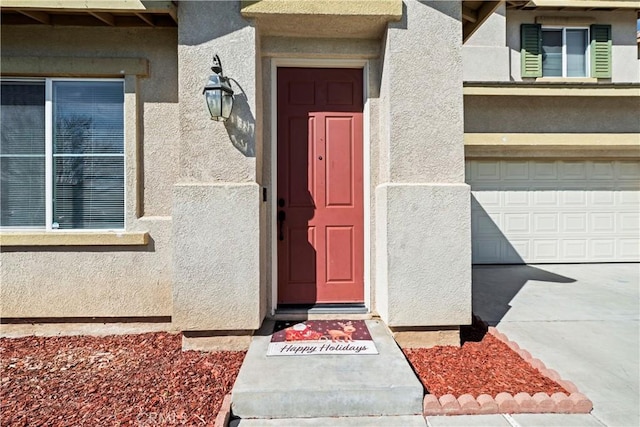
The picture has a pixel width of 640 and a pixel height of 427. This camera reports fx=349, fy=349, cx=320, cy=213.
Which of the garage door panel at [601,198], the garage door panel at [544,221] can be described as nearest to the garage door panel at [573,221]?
the garage door panel at [544,221]

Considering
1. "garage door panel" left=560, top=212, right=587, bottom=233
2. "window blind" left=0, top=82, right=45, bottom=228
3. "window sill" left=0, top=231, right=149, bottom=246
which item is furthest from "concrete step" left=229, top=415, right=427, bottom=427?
"garage door panel" left=560, top=212, right=587, bottom=233

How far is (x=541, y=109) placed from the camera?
757 cm

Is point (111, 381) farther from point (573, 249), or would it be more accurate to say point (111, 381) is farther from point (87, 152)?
point (573, 249)

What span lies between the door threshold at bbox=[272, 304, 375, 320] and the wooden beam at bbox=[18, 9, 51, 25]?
14.0 ft

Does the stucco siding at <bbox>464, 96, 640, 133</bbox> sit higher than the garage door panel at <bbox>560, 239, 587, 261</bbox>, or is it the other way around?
the stucco siding at <bbox>464, 96, 640, 133</bbox>

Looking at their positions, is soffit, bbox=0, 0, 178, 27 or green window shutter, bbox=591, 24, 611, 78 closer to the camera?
soffit, bbox=0, 0, 178, 27

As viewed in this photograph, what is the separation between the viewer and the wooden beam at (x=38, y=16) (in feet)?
12.4

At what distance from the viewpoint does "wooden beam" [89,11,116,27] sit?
381cm

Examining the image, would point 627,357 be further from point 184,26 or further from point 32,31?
point 32,31

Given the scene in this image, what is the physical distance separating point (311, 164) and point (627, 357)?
153 inches

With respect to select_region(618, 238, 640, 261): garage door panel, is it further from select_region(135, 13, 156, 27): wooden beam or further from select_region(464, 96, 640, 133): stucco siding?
select_region(135, 13, 156, 27): wooden beam

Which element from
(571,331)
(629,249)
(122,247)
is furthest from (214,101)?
(629,249)

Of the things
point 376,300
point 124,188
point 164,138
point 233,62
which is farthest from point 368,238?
point 124,188

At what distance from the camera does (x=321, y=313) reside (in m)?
4.07
